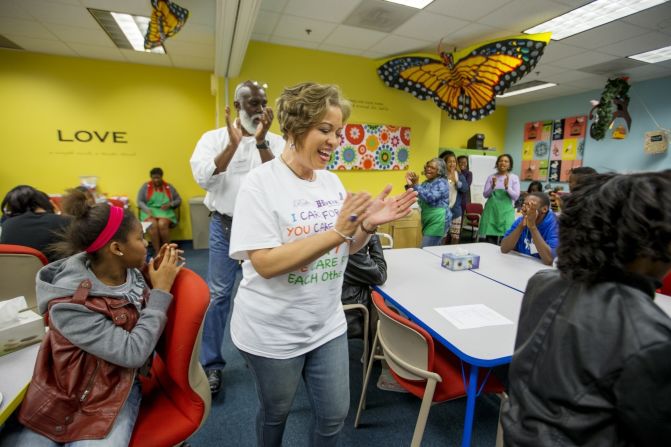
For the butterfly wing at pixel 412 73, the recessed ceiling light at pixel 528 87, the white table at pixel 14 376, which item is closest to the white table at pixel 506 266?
the white table at pixel 14 376

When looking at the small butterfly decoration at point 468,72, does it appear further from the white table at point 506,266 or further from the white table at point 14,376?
the white table at point 14,376

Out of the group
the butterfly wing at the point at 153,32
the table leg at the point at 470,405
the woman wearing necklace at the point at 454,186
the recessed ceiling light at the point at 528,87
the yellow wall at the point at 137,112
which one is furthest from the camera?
the recessed ceiling light at the point at 528,87

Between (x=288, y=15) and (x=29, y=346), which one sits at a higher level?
(x=288, y=15)

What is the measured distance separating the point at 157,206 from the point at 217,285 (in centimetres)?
400

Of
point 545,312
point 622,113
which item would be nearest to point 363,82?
point 622,113

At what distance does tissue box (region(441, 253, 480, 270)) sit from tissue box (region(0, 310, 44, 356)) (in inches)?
82.2

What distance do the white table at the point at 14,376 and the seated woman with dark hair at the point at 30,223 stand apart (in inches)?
38.4

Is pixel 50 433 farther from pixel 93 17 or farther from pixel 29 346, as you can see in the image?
pixel 93 17

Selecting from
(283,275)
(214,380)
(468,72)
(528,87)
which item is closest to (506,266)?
(283,275)

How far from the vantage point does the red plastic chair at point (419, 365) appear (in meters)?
1.32

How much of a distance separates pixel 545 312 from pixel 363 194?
510 mm

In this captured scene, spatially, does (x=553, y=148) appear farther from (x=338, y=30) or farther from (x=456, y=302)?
(x=456, y=302)

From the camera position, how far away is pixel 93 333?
100 centimetres

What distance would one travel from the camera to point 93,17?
12.3 feet
